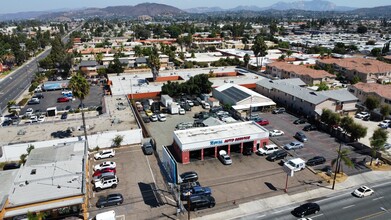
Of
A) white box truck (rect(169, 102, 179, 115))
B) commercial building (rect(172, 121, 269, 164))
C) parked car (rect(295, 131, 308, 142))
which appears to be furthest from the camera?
white box truck (rect(169, 102, 179, 115))

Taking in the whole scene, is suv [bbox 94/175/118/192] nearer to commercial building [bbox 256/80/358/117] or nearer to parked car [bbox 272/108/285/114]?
parked car [bbox 272/108/285/114]

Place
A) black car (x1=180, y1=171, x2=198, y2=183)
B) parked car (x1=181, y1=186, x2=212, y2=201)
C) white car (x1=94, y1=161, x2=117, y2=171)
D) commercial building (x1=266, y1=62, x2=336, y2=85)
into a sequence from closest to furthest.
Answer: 1. parked car (x1=181, y1=186, x2=212, y2=201)
2. black car (x1=180, y1=171, x2=198, y2=183)
3. white car (x1=94, y1=161, x2=117, y2=171)
4. commercial building (x1=266, y1=62, x2=336, y2=85)

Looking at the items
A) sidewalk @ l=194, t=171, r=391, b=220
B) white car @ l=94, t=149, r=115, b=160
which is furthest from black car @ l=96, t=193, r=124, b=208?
white car @ l=94, t=149, r=115, b=160

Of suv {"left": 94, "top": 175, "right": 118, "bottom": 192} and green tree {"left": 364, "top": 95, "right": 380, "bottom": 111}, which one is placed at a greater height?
green tree {"left": 364, "top": 95, "right": 380, "bottom": 111}

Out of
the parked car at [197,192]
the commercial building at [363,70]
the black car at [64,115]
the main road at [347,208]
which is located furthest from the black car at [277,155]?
the commercial building at [363,70]

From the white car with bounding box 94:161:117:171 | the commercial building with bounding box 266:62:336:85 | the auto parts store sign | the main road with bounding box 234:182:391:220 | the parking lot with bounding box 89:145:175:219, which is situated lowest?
the main road with bounding box 234:182:391:220

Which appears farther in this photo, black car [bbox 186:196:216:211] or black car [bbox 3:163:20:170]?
black car [bbox 3:163:20:170]

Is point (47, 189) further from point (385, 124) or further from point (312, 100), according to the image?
point (385, 124)

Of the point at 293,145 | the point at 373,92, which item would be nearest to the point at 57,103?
the point at 293,145
